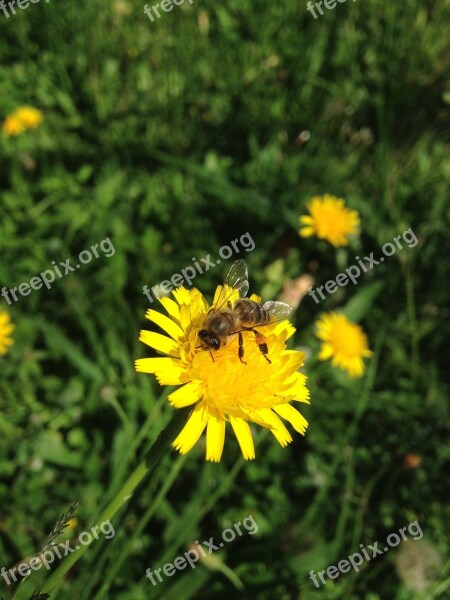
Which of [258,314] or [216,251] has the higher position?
[216,251]

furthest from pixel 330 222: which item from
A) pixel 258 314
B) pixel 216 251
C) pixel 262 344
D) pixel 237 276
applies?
pixel 262 344

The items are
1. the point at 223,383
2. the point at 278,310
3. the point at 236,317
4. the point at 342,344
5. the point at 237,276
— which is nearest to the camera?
the point at 223,383

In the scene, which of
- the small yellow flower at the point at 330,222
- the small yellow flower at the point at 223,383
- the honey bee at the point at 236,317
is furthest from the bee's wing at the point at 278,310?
the small yellow flower at the point at 330,222

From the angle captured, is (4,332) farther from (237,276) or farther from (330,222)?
(330,222)

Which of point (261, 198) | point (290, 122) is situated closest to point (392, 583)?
point (261, 198)

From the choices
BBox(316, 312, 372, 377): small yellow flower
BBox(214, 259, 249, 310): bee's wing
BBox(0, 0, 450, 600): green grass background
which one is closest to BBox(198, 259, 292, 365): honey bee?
BBox(214, 259, 249, 310): bee's wing
